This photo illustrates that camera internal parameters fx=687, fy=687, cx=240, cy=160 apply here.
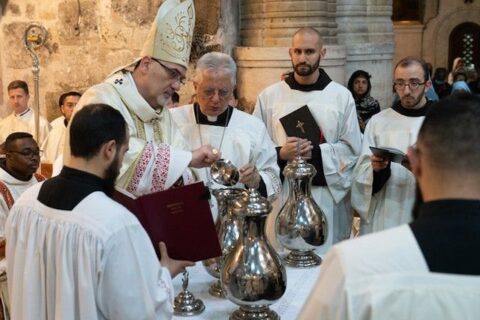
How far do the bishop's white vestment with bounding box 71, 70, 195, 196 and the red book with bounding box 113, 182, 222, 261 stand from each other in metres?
0.65

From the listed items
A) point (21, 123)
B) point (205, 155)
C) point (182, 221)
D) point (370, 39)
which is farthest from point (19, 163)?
point (370, 39)

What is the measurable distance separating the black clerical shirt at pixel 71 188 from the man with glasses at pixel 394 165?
1858 millimetres

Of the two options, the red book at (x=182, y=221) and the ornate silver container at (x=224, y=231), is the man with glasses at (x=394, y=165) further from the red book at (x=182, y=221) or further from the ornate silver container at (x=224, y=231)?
the red book at (x=182, y=221)

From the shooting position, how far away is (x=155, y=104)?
11.0ft

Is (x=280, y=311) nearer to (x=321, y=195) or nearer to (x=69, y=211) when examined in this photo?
(x=69, y=211)

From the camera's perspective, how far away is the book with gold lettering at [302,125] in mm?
4422

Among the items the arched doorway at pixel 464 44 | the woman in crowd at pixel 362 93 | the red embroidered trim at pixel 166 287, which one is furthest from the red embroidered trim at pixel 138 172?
the arched doorway at pixel 464 44

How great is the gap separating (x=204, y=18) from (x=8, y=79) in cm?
222

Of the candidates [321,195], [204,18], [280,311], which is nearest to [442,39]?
[204,18]

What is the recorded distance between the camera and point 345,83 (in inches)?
268

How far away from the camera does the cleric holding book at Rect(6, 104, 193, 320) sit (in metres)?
2.13

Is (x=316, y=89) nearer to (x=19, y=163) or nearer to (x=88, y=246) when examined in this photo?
(x=19, y=163)

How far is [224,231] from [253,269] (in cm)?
41

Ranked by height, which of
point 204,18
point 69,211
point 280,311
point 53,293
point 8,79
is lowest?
point 280,311
